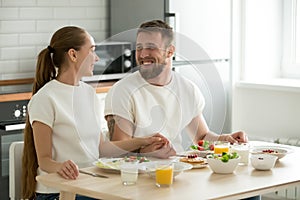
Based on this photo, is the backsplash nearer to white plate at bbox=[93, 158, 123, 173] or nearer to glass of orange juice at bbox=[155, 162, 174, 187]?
white plate at bbox=[93, 158, 123, 173]

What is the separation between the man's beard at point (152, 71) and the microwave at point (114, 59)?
109cm

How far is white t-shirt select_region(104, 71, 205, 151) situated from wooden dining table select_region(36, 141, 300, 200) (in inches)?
15.2

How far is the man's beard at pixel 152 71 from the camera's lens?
10.9 feet

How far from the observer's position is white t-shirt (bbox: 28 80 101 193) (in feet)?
10.1

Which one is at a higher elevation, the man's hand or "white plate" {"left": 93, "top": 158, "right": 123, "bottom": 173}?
the man's hand

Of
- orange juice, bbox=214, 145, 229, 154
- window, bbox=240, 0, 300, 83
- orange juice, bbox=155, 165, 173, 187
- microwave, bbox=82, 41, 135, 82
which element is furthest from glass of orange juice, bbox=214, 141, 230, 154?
window, bbox=240, 0, 300, 83

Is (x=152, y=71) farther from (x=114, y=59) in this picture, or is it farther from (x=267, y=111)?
(x=267, y=111)

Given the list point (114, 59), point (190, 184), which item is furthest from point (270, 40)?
point (190, 184)

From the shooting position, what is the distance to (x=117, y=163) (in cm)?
292

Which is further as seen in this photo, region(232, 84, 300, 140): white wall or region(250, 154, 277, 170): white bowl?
region(232, 84, 300, 140): white wall

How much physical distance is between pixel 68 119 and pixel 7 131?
3.56 feet

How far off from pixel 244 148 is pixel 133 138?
485 mm

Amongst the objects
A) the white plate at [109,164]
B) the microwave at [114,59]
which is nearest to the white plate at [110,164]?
the white plate at [109,164]

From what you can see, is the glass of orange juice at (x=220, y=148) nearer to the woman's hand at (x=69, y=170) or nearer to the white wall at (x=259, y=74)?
the woman's hand at (x=69, y=170)
